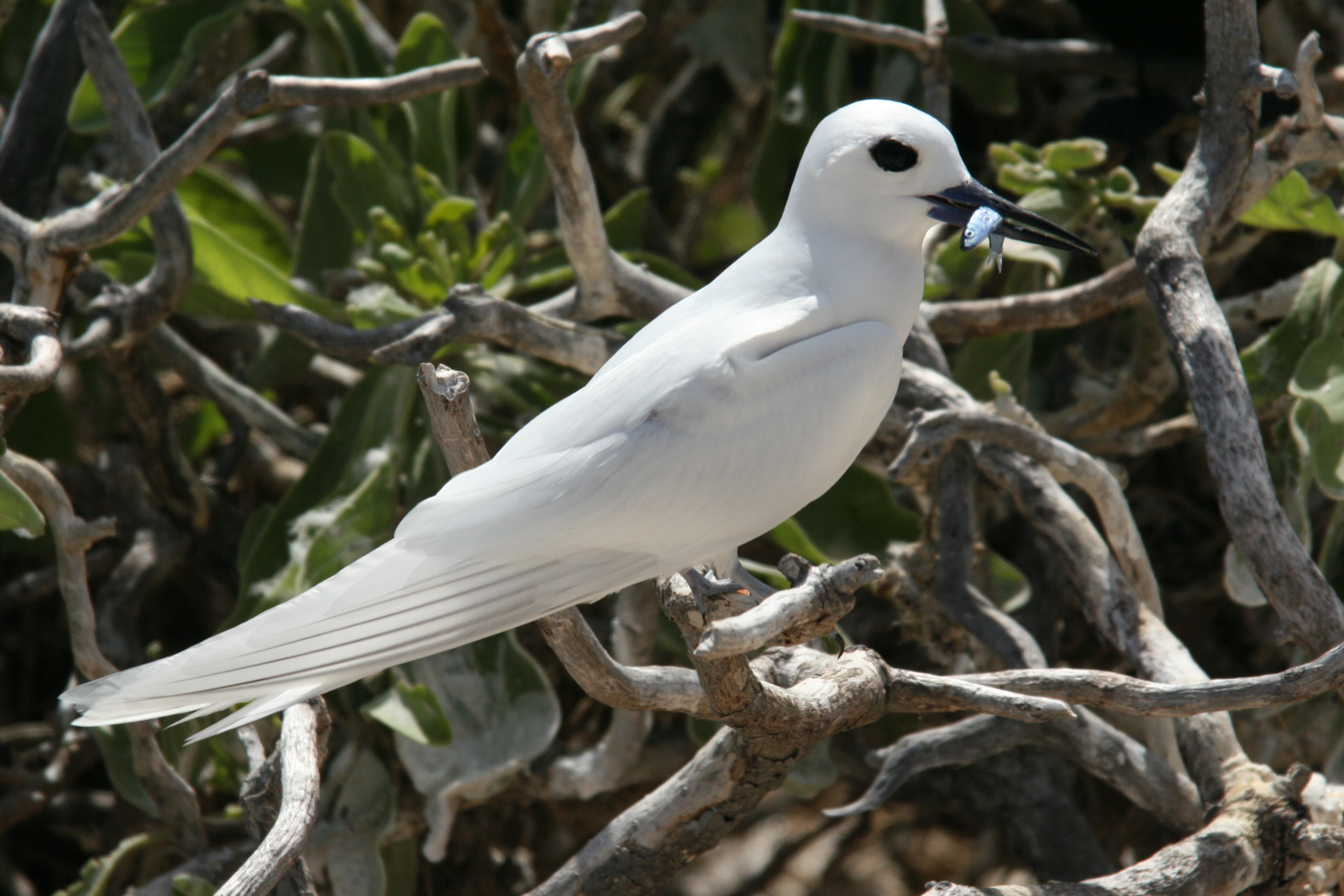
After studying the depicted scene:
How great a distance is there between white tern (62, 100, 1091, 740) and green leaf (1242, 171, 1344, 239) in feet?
2.26

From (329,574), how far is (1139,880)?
5.24 ft

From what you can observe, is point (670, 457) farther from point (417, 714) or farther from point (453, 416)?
point (417, 714)

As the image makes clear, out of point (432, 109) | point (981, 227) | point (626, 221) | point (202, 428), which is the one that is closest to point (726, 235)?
point (626, 221)

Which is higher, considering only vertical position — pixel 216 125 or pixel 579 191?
pixel 216 125

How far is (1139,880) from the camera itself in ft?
6.12

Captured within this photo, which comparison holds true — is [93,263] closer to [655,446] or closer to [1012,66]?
[655,446]

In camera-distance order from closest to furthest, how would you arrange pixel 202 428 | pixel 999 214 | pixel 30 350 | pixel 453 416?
pixel 453 416 → pixel 999 214 → pixel 30 350 → pixel 202 428

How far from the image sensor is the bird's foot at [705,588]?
5.74 feet

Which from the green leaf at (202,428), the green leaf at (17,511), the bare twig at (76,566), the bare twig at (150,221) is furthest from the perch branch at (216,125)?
the green leaf at (202,428)

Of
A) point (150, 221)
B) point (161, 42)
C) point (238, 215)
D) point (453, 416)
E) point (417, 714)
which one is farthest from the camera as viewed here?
point (238, 215)

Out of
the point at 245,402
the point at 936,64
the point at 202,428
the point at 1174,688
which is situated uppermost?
the point at 936,64

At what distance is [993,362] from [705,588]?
132 centimetres

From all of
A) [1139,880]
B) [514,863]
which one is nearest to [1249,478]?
[1139,880]

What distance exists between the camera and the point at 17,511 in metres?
1.89
